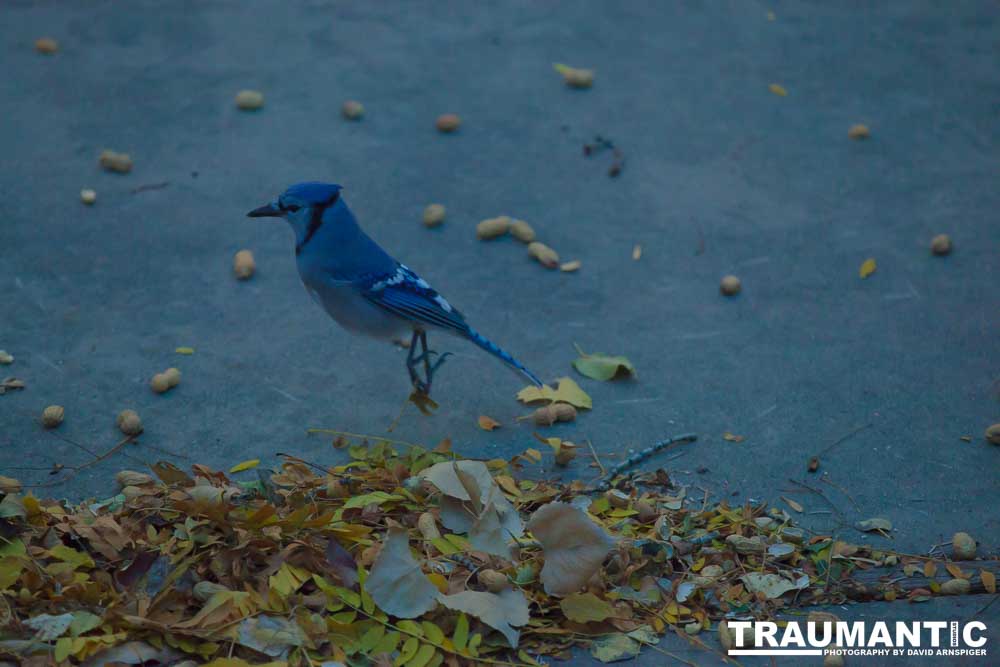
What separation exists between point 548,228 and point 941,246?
1488 mm

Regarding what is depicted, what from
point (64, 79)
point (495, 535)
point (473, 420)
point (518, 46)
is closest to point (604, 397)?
point (473, 420)

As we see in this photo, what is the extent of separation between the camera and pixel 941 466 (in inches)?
126

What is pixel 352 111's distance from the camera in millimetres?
4754

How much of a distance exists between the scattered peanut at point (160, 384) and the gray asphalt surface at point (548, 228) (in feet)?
0.12

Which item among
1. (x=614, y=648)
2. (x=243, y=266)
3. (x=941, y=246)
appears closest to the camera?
(x=614, y=648)

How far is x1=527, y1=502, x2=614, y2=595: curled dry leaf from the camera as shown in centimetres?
252

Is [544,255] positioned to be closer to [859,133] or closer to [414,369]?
[414,369]

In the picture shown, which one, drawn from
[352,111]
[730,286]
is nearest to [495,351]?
[730,286]

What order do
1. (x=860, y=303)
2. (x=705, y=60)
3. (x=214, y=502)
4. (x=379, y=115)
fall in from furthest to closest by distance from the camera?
1. (x=705, y=60)
2. (x=379, y=115)
3. (x=860, y=303)
4. (x=214, y=502)

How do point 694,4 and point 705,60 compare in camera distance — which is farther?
point 694,4

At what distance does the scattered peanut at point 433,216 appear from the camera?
4.17 meters

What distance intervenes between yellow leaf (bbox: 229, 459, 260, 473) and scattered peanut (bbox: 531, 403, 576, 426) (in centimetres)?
84

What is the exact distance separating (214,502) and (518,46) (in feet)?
11.0

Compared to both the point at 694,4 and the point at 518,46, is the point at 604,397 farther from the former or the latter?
the point at 694,4
